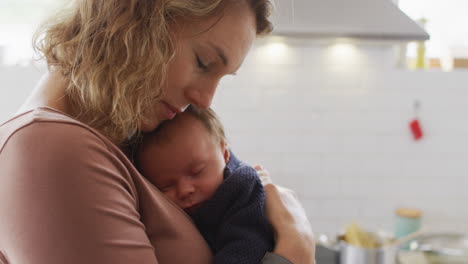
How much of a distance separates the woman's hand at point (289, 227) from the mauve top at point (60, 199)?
1.12ft

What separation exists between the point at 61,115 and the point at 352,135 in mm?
1803

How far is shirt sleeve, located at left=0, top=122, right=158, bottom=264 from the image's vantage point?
0.59 meters

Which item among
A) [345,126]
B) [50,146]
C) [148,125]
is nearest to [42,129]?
[50,146]

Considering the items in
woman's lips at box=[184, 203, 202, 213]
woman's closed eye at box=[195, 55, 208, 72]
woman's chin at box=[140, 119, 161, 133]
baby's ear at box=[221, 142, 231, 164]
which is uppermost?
woman's closed eye at box=[195, 55, 208, 72]

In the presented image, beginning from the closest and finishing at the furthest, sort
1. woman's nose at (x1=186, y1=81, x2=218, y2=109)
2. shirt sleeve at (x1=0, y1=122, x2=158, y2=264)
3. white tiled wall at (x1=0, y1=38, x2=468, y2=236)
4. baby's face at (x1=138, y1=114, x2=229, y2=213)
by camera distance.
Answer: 1. shirt sleeve at (x1=0, y1=122, x2=158, y2=264)
2. woman's nose at (x1=186, y1=81, x2=218, y2=109)
3. baby's face at (x1=138, y1=114, x2=229, y2=213)
4. white tiled wall at (x1=0, y1=38, x2=468, y2=236)

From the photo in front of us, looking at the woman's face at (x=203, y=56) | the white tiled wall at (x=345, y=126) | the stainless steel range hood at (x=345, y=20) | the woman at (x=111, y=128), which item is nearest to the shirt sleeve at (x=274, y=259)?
the woman at (x=111, y=128)

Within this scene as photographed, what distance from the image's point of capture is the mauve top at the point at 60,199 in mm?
588

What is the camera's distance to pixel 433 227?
2.30 m

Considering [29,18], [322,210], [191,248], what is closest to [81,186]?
[191,248]

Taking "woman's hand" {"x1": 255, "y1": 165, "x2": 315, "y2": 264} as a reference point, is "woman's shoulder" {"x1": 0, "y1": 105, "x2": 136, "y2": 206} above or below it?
above

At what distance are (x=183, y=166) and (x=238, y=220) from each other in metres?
0.19

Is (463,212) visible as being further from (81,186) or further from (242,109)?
(81,186)

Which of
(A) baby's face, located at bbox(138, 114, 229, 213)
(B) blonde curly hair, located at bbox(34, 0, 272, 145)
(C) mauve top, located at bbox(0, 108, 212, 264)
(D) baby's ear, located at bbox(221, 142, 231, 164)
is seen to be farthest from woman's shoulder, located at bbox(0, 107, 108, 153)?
(D) baby's ear, located at bbox(221, 142, 231, 164)

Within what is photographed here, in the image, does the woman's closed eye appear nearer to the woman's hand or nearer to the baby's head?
the baby's head
